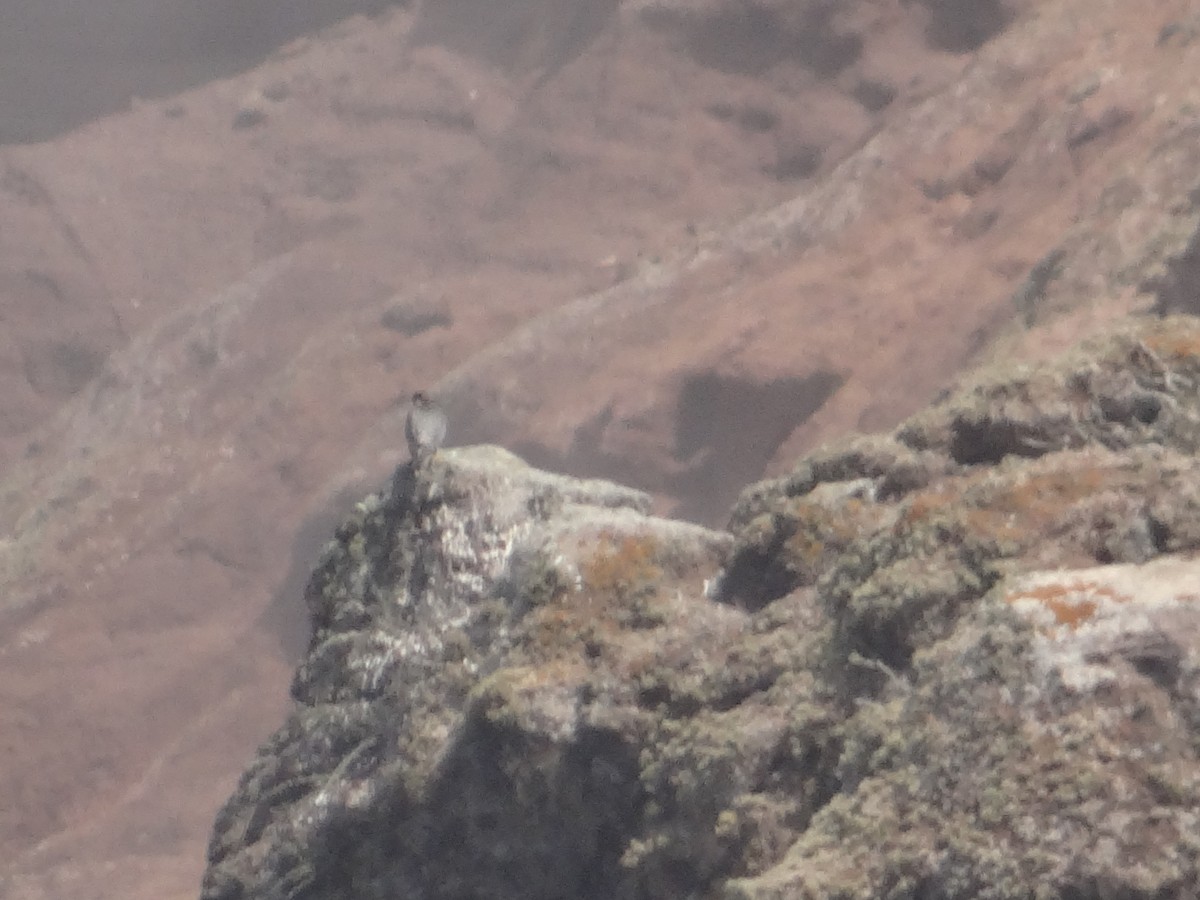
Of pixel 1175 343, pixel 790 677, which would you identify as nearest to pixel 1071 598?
pixel 790 677

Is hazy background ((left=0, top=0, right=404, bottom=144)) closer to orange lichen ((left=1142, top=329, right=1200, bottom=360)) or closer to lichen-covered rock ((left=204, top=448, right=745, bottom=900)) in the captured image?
lichen-covered rock ((left=204, top=448, right=745, bottom=900))

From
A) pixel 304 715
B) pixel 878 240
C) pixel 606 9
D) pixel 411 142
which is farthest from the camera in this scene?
pixel 411 142

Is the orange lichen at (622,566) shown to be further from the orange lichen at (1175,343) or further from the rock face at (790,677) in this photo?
the orange lichen at (1175,343)

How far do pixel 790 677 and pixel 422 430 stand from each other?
219cm

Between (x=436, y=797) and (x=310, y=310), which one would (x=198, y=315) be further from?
(x=436, y=797)

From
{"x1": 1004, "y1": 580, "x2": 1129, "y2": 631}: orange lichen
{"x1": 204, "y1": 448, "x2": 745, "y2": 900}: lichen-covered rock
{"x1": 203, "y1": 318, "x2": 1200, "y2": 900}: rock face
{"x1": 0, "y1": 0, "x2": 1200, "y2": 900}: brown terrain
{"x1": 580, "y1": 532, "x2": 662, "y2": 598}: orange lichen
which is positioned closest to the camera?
{"x1": 203, "y1": 318, "x2": 1200, "y2": 900}: rock face

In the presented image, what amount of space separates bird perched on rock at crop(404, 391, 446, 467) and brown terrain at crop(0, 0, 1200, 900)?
3.26m

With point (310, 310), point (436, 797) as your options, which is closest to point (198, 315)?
point (310, 310)

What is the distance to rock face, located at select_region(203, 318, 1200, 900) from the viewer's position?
75.4 inches

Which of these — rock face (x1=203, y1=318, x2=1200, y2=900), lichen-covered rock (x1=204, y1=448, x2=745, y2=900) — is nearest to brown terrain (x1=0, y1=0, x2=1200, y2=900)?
rock face (x1=203, y1=318, x2=1200, y2=900)

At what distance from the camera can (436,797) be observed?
350 centimetres

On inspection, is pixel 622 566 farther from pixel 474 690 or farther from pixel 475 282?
pixel 475 282

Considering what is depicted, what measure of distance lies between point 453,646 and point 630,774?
110cm

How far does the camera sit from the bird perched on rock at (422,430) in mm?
4430
